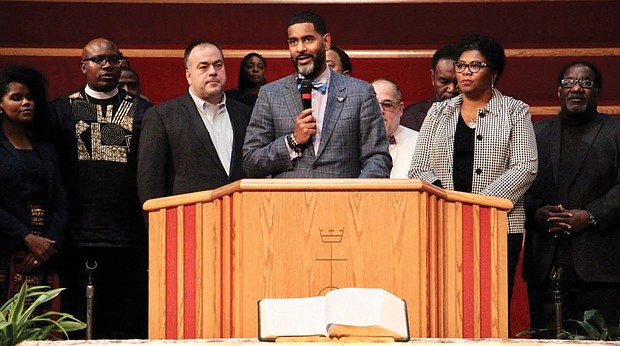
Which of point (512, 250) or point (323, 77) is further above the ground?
point (323, 77)

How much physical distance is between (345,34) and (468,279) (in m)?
2.95

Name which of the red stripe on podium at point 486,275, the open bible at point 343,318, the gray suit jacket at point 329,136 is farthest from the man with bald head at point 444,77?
the open bible at point 343,318

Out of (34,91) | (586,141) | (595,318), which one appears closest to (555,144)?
(586,141)

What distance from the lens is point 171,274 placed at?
2.66 meters

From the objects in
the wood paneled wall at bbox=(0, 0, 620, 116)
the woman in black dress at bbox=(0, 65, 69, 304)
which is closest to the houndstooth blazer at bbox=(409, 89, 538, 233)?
the woman in black dress at bbox=(0, 65, 69, 304)

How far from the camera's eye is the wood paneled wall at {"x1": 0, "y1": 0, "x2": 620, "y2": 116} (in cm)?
527

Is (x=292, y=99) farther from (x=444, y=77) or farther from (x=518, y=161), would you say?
(x=444, y=77)

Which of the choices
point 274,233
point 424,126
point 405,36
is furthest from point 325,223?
point 405,36

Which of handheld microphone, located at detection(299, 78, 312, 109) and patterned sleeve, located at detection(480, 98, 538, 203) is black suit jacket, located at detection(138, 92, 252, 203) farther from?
patterned sleeve, located at detection(480, 98, 538, 203)

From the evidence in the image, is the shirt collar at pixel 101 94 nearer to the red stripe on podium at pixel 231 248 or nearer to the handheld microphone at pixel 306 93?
the handheld microphone at pixel 306 93

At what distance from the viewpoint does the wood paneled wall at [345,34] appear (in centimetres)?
527

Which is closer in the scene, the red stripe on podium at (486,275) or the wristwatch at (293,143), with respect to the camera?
the red stripe on podium at (486,275)

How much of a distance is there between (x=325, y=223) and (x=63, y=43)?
3153mm

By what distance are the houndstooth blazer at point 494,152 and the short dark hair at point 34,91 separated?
1.21m
